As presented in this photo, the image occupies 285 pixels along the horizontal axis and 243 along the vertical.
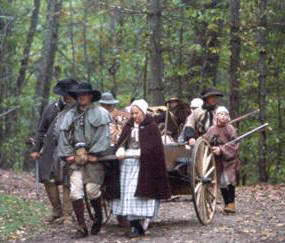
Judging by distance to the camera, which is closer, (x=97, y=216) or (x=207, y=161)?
(x=97, y=216)

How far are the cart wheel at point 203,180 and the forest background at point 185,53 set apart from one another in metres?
6.51

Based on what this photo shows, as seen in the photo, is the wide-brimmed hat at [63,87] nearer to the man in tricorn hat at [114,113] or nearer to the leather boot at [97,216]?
the man in tricorn hat at [114,113]

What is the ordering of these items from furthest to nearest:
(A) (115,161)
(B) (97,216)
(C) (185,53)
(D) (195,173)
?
(C) (185,53), (D) (195,173), (A) (115,161), (B) (97,216)

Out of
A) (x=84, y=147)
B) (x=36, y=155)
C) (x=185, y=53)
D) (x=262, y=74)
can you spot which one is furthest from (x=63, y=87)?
(x=185, y=53)

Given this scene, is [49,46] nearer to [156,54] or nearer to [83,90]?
[156,54]

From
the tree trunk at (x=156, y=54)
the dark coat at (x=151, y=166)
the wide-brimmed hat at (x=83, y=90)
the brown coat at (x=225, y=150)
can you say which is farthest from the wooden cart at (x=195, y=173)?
the tree trunk at (x=156, y=54)

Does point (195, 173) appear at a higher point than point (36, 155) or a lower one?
lower

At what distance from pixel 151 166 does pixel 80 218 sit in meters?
1.22

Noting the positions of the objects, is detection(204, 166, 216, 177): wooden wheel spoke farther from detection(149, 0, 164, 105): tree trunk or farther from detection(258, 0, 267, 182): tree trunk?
detection(258, 0, 267, 182): tree trunk

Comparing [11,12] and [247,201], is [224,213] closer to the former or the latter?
[247,201]

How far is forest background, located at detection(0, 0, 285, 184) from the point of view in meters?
21.9

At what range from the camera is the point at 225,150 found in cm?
1351

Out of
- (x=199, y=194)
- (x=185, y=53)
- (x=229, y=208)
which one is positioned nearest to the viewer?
(x=199, y=194)

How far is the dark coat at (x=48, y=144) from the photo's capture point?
1312cm
